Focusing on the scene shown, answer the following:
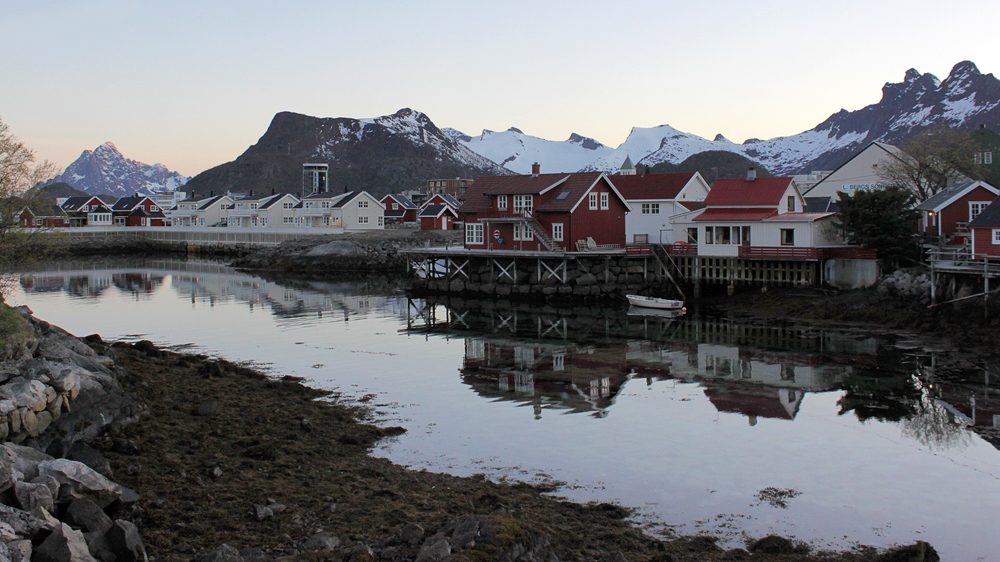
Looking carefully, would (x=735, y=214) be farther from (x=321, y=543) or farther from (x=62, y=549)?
(x=62, y=549)

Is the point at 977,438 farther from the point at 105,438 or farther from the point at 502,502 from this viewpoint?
the point at 105,438

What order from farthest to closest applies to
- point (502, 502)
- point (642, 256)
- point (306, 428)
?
point (642, 256) → point (306, 428) → point (502, 502)

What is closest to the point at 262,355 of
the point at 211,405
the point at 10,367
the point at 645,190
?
the point at 211,405

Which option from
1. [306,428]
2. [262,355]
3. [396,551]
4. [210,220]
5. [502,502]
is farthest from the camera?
[210,220]

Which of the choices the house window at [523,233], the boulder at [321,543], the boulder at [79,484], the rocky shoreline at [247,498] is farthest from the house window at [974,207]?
the boulder at [79,484]

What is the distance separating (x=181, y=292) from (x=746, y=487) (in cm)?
4710

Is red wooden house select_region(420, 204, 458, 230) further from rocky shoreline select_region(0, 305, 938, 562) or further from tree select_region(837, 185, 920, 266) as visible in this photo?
rocky shoreline select_region(0, 305, 938, 562)

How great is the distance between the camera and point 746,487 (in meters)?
14.9

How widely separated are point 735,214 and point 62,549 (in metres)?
39.3

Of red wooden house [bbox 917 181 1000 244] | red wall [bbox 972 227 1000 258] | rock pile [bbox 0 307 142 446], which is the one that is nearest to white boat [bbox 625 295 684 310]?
red wooden house [bbox 917 181 1000 244]

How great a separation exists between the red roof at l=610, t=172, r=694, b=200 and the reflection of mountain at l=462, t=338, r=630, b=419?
26.4m

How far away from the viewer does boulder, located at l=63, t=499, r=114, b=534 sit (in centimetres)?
1077

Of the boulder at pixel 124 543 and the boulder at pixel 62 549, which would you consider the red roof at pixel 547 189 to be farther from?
the boulder at pixel 62 549

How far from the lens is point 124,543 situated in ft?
34.0
